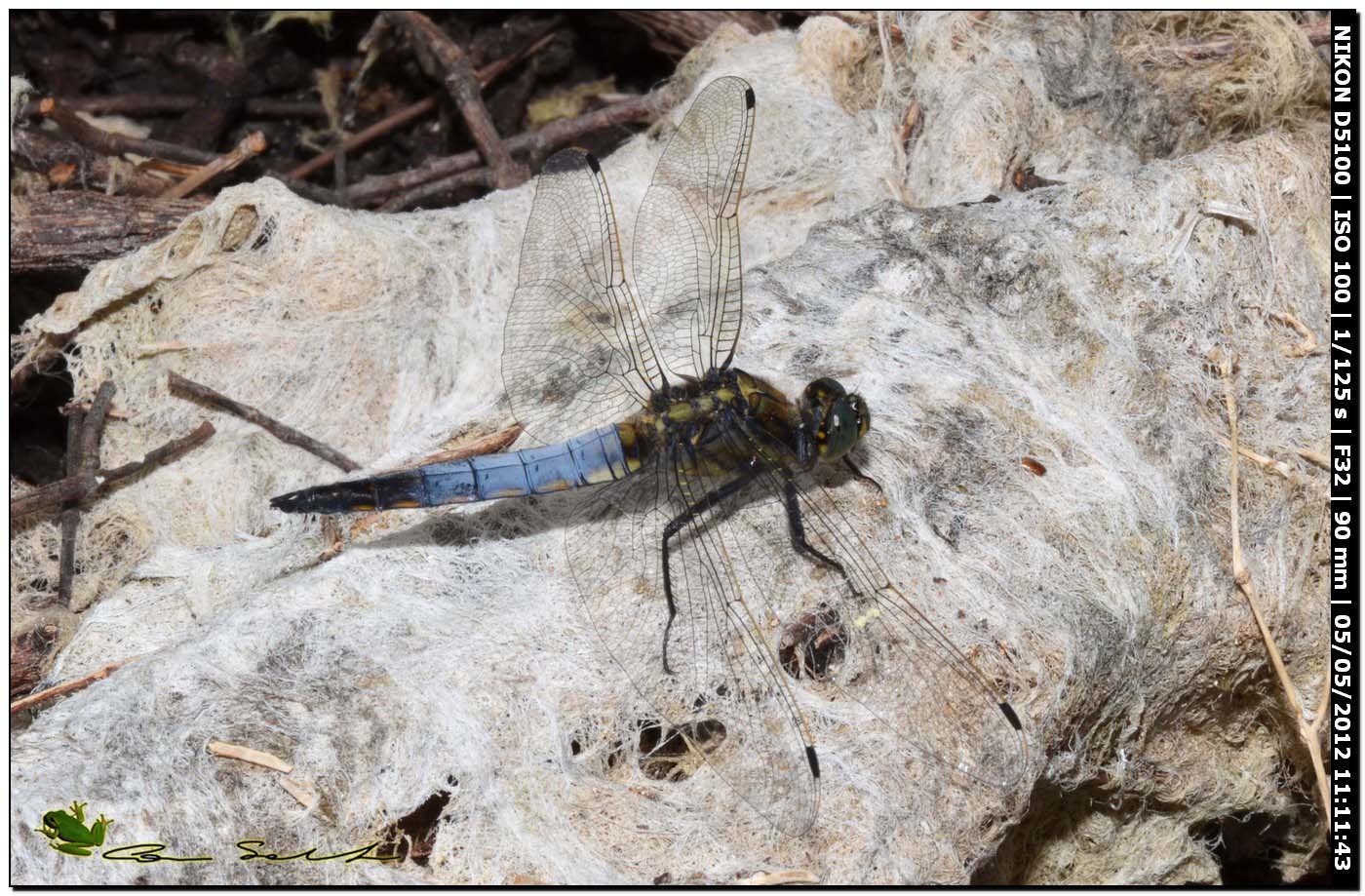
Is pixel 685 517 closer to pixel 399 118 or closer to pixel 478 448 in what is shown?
pixel 478 448

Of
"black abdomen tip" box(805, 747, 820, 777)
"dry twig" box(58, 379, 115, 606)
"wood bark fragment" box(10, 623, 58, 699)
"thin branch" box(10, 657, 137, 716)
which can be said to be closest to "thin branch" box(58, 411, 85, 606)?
"dry twig" box(58, 379, 115, 606)

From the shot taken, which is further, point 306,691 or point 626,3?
point 626,3

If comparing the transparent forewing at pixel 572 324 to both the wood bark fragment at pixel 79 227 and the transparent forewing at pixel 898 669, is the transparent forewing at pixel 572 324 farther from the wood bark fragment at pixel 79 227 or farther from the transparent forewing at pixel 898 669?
the wood bark fragment at pixel 79 227

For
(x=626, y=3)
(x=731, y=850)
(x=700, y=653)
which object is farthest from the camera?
(x=626, y=3)

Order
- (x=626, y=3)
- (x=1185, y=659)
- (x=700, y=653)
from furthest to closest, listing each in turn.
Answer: (x=626, y=3), (x=1185, y=659), (x=700, y=653)

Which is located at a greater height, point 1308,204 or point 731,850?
point 1308,204

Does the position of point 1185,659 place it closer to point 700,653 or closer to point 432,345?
point 700,653

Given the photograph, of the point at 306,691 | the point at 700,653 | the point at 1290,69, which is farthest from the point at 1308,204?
the point at 306,691
